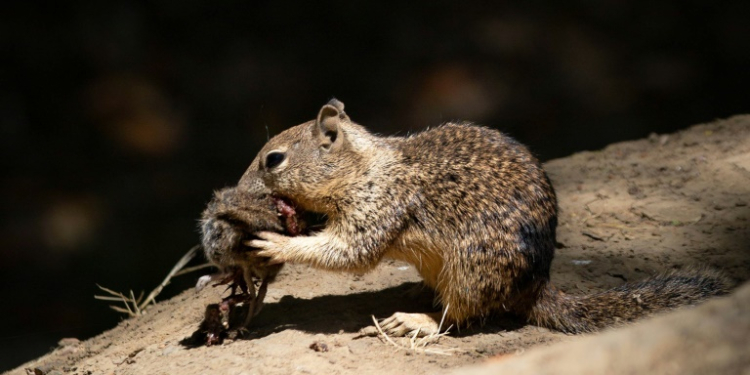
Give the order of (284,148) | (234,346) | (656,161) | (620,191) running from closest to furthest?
(234,346) < (284,148) < (620,191) < (656,161)

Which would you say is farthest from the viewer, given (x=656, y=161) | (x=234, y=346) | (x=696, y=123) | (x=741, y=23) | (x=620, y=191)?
(x=741, y=23)

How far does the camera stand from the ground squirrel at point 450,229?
3.38m

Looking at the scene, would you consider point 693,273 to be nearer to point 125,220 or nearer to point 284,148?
point 284,148

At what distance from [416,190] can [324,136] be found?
22.9 inches

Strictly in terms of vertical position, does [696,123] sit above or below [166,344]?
above

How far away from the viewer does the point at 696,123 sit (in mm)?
5781

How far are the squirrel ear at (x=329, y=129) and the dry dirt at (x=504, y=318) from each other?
2.92 feet

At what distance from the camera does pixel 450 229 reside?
3.43 m

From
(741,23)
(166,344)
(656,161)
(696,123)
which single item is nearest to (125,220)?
(166,344)

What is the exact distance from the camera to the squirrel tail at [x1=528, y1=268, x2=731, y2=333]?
3.42 meters

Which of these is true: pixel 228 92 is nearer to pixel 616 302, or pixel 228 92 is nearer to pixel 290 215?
pixel 290 215

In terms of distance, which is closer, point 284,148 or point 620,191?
point 284,148

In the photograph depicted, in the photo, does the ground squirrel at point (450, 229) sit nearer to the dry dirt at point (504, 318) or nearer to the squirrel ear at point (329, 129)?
the squirrel ear at point (329, 129)

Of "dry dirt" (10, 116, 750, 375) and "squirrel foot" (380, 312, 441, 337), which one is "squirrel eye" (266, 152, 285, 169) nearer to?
"dry dirt" (10, 116, 750, 375)
